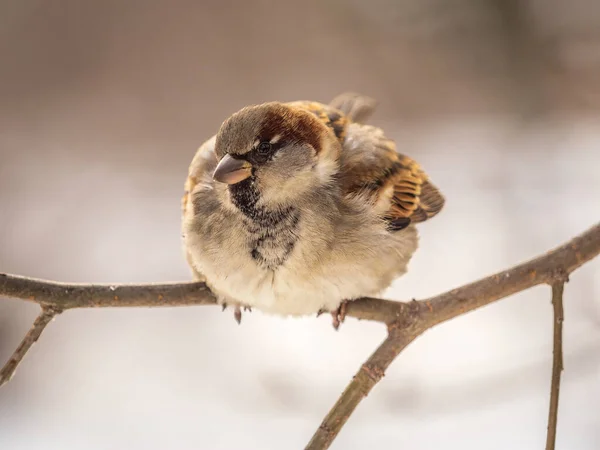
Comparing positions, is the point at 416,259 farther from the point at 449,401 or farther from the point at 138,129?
the point at 138,129

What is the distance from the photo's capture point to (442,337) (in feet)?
6.10

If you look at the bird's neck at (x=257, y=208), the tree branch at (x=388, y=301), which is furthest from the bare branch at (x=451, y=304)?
the bird's neck at (x=257, y=208)

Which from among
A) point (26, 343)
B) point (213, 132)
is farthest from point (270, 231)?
point (213, 132)

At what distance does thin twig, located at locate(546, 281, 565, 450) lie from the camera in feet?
2.97

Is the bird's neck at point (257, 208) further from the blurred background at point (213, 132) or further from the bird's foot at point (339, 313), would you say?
the blurred background at point (213, 132)

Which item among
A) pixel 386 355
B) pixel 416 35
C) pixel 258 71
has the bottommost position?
pixel 386 355

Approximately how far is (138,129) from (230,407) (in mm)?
1217

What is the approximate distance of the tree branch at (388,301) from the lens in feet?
3.21

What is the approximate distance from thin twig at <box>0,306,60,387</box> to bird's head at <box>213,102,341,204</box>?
31 centimetres

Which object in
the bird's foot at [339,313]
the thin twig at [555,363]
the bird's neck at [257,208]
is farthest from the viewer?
the bird's foot at [339,313]

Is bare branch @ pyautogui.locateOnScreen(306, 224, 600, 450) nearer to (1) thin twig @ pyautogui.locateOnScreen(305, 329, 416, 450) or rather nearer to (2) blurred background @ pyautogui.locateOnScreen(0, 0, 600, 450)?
(1) thin twig @ pyautogui.locateOnScreen(305, 329, 416, 450)

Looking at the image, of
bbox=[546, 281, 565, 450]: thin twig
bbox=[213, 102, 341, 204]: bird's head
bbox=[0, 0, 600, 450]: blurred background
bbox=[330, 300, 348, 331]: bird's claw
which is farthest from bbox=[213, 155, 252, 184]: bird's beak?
bbox=[0, 0, 600, 450]: blurred background

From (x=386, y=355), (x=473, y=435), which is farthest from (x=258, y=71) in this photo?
(x=386, y=355)

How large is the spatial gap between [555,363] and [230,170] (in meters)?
0.49
